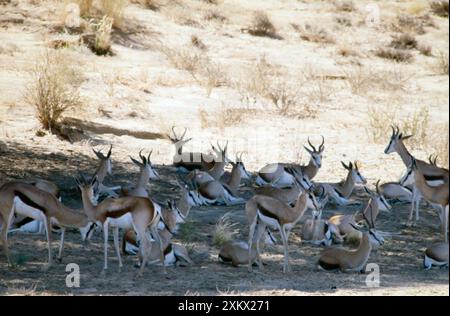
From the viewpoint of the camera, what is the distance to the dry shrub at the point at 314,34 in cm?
2541

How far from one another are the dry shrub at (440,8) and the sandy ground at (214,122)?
5.83 ft

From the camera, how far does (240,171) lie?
13.1m

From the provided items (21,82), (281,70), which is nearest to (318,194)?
(21,82)

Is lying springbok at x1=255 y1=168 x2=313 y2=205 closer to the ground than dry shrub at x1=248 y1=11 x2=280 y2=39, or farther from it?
closer to the ground

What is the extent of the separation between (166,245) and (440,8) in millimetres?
24015

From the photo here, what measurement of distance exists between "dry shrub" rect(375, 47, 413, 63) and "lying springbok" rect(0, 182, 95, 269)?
660 inches

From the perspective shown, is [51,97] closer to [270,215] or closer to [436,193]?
[270,215]

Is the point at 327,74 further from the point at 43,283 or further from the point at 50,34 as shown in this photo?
the point at 43,283

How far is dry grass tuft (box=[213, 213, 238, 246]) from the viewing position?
10320 millimetres

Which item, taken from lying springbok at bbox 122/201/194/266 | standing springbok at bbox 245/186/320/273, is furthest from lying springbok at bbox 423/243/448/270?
lying springbok at bbox 122/201/194/266

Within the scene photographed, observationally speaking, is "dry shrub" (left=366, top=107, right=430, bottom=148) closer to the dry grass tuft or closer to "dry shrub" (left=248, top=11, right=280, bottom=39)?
the dry grass tuft

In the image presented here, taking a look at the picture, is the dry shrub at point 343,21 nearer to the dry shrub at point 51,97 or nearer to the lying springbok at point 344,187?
the dry shrub at point 51,97

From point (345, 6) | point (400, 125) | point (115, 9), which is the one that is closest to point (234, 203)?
point (400, 125)

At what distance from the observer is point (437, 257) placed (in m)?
9.52
